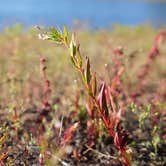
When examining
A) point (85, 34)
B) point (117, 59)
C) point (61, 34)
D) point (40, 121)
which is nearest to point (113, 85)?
point (117, 59)

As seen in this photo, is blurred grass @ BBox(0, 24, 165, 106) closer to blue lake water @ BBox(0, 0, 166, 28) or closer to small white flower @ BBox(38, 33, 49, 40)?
blue lake water @ BBox(0, 0, 166, 28)

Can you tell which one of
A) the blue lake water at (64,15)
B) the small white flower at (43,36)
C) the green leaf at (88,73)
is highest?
the small white flower at (43,36)

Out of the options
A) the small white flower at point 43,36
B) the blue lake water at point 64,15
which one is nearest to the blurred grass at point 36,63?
the blue lake water at point 64,15

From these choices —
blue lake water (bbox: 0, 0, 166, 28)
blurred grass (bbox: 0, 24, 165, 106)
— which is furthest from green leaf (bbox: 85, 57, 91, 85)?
blue lake water (bbox: 0, 0, 166, 28)

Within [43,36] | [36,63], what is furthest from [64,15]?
[43,36]

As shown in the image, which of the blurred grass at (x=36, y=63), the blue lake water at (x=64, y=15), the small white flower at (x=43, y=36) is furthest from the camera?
the blue lake water at (x=64, y=15)

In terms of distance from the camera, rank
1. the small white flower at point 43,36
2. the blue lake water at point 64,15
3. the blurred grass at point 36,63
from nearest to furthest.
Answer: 1. the small white flower at point 43,36
2. the blurred grass at point 36,63
3. the blue lake water at point 64,15

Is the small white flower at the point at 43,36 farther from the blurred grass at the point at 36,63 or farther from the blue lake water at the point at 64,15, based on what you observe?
the blue lake water at the point at 64,15

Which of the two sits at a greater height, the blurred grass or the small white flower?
the small white flower

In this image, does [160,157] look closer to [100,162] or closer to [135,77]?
[100,162]

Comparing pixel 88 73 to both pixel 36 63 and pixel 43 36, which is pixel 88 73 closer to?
pixel 43 36

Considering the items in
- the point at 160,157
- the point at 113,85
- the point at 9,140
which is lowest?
the point at 160,157
